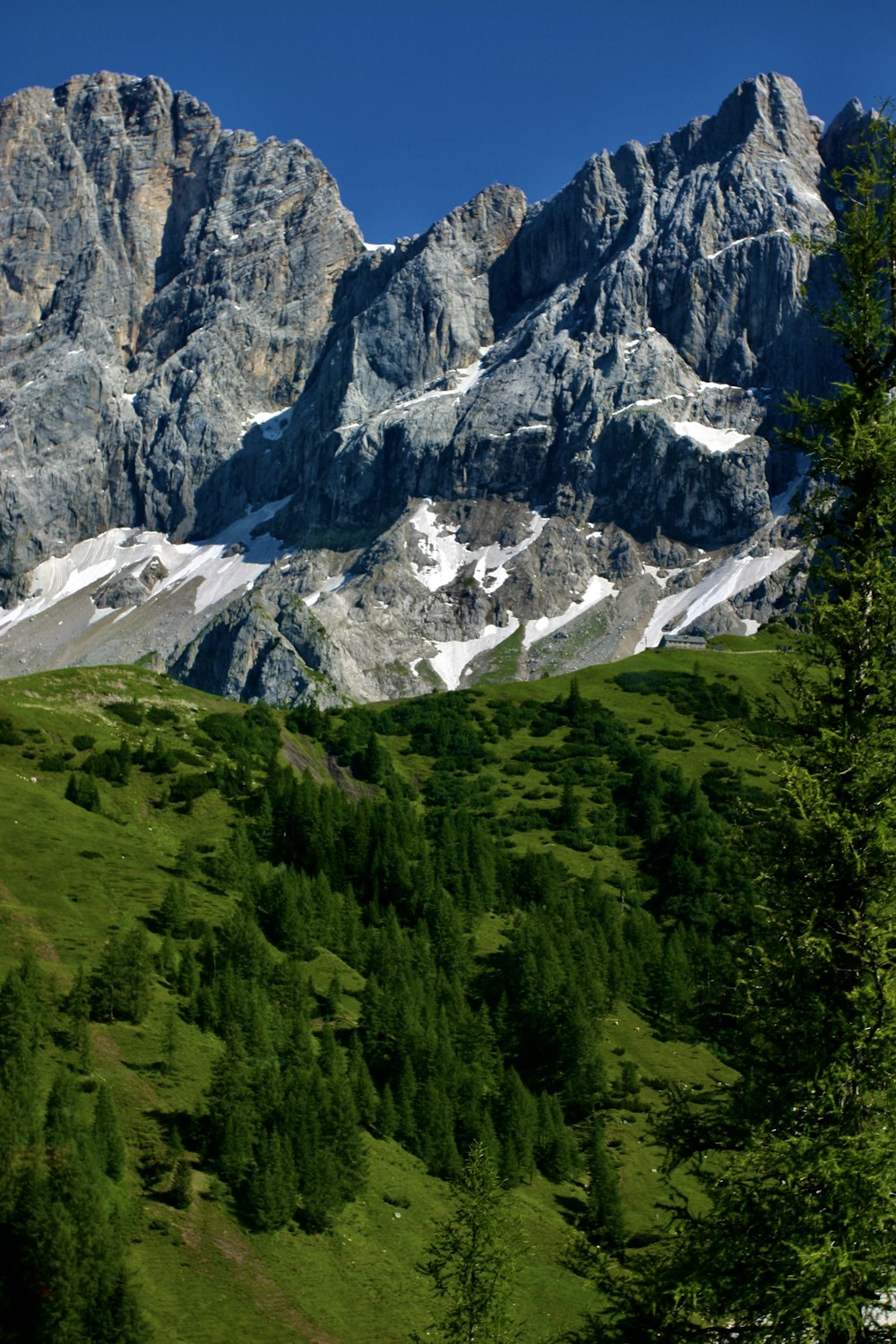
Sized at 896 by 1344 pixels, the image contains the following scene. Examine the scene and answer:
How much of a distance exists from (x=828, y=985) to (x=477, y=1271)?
3353 centimetres

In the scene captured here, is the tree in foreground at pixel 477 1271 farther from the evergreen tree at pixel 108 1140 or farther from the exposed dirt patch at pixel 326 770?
the exposed dirt patch at pixel 326 770

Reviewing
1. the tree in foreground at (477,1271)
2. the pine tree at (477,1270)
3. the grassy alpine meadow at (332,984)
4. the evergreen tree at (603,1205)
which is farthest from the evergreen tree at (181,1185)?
the evergreen tree at (603,1205)

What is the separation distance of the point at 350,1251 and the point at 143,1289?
15211 millimetres

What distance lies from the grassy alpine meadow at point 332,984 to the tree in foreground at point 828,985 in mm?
1540

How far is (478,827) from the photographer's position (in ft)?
502

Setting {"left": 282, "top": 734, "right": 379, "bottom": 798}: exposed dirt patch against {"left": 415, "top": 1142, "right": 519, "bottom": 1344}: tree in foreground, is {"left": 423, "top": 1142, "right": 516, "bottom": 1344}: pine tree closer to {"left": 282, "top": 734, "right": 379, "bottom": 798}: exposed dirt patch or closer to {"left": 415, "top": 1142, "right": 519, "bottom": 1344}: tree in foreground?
{"left": 415, "top": 1142, "right": 519, "bottom": 1344}: tree in foreground

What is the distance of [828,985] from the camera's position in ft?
64.5

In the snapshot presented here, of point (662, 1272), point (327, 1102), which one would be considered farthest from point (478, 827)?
point (662, 1272)

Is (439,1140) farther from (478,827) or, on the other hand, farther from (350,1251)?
(478,827)

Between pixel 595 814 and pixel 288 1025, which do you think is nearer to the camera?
pixel 288 1025

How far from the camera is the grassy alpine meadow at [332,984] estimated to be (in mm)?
63594

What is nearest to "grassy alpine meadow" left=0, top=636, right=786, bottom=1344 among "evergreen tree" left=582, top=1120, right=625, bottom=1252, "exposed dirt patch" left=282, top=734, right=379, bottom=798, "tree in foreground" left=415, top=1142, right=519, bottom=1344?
"exposed dirt patch" left=282, top=734, right=379, bottom=798

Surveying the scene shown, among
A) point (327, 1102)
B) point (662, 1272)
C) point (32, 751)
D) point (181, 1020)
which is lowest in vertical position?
point (327, 1102)

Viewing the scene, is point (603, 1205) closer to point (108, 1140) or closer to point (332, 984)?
point (332, 984)
